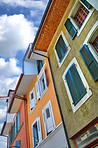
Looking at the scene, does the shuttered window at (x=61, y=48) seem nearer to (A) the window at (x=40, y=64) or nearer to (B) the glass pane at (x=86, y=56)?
(B) the glass pane at (x=86, y=56)

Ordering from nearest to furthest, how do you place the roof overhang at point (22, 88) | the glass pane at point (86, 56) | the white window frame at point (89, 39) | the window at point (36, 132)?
the white window frame at point (89, 39) → the glass pane at point (86, 56) → the window at point (36, 132) → the roof overhang at point (22, 88)

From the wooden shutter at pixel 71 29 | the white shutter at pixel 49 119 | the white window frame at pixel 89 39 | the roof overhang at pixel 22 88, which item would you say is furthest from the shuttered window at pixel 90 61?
the roof overhang at pixel 22 88

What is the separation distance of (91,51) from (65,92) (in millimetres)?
2517

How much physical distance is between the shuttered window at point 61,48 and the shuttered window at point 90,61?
1665 mm

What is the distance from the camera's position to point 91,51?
5.67 metres

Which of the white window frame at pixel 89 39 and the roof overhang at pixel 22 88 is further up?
the roof overhang at pixel 22 88

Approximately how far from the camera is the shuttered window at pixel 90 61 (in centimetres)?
530

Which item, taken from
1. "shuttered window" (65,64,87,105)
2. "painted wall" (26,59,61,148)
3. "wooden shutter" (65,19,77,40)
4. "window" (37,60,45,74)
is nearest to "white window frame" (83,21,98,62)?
"wooden shutter" (65,19,77,40)

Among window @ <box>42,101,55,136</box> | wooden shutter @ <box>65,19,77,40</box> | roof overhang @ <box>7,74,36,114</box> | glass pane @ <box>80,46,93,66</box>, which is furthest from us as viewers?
roof overhang @ <box>7,74,36,114</box>

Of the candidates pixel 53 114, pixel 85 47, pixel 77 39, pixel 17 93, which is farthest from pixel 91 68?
pixel 17 93

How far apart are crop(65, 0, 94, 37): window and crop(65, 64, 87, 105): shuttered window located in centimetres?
170

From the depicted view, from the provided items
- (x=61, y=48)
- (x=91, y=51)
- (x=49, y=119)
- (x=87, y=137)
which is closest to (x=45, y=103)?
(x=49, y=119)

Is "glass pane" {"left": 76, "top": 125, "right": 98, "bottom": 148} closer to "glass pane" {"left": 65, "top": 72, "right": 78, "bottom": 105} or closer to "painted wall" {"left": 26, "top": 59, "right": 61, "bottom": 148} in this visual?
"glass pane" {"left": 65, "top": 72, "right": 78, "bottom": 105}

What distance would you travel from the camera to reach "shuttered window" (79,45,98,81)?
5.30 meters
